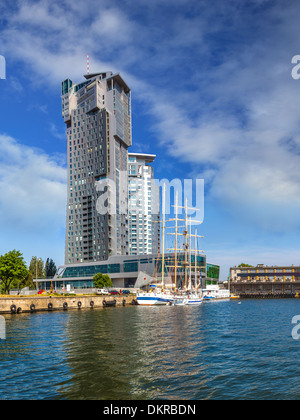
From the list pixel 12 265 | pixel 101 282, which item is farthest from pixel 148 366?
pixel 101 282

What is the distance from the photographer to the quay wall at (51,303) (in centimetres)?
7838

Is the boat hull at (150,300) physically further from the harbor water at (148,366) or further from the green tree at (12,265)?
the harbor water at (148,366)

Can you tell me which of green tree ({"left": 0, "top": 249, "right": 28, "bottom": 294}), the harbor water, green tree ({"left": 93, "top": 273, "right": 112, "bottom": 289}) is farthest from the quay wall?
green tree ({"left": 93, "top": 273, "right": 112, "bottom": 289})

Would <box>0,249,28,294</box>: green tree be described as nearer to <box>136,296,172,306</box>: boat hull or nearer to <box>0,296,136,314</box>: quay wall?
<box>0,296,136,314</box>: quay wall

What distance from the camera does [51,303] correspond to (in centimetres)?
8975

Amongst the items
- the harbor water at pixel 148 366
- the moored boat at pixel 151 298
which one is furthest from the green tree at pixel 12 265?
the harbor water at pixel 148 366

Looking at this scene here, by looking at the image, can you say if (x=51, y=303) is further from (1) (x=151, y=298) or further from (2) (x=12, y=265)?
(1) (x=151, y=298)

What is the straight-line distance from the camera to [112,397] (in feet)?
66.7

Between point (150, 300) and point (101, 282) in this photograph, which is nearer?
point (150, 300)

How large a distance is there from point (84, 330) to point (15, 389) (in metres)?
27.4
